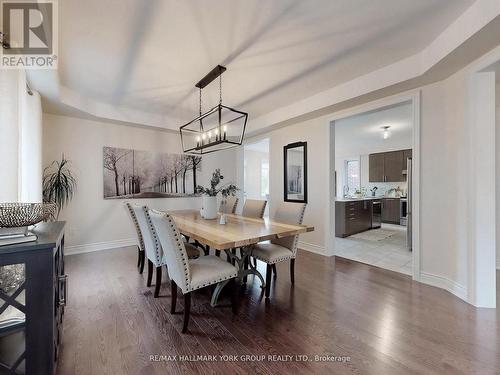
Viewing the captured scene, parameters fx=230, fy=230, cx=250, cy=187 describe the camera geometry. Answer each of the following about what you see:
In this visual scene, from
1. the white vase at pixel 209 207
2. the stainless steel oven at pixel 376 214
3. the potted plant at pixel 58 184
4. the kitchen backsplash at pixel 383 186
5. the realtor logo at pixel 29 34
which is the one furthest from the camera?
the kitchen backsplash at pixel 383 186

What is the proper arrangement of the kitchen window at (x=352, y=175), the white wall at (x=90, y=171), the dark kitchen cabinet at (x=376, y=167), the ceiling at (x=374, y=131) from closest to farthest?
1. the white wall at (x=90, y=171)
2. the ceiling at (x=374, y=131)
3. the dark kitchen cabinet at (x=376, y=167)
4. the kitchen window at (x=352, y=175)

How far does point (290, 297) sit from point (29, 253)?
84.5 inches

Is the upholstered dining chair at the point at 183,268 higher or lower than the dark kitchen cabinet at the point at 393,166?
lower

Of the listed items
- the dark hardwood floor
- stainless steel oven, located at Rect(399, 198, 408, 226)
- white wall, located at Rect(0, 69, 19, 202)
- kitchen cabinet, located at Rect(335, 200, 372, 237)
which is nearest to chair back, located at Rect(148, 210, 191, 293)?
the dark hardwood floor

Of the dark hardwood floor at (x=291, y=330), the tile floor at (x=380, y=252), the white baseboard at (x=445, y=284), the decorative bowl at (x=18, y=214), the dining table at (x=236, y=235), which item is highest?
the decorative bowl at (x=18, y=214)

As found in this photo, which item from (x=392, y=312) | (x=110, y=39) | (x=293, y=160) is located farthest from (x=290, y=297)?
(x=110, y=39)

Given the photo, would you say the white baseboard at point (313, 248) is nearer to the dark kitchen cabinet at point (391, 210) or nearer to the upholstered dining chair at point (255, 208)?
the upholstered dining chair at point (255, 208)

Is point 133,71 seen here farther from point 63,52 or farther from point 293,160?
point 293,160

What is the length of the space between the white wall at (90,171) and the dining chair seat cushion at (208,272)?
3.02m

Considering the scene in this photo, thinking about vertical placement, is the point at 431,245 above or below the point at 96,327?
above

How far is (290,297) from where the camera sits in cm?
241

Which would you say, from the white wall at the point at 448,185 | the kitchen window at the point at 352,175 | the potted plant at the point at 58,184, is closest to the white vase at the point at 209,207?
the potted plant at the point at 58,184

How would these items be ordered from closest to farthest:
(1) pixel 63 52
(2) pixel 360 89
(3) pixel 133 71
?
(1) pixel 63 52 < (3) pixel 133 71 < (2) pixel 360 89

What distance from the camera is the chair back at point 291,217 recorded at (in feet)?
8.88
